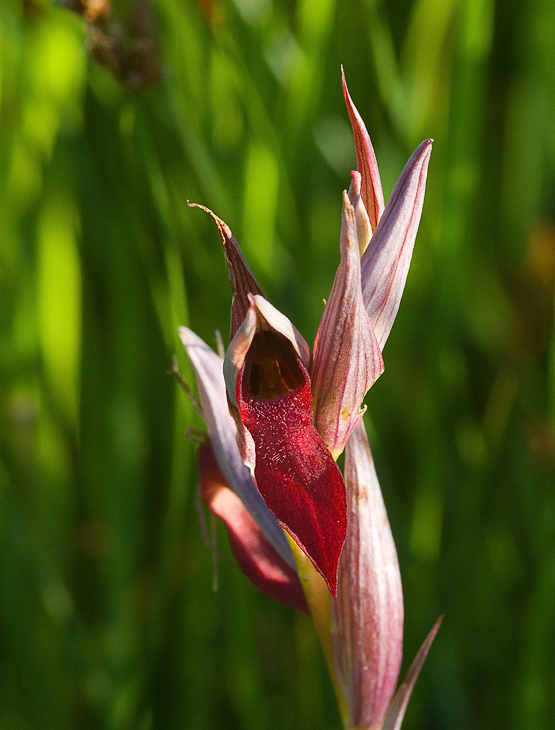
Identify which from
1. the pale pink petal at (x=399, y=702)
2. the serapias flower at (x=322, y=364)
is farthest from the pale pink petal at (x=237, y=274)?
the pale pink petal at (x=399, y=702)

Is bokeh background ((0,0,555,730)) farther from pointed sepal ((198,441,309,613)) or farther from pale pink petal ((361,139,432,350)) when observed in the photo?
pale pink petal ((361,139,432,350))

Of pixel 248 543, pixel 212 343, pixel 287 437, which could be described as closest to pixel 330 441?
pixel 287 437

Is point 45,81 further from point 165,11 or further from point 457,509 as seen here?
point 457,509

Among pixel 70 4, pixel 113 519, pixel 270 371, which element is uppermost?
pixel 70 4

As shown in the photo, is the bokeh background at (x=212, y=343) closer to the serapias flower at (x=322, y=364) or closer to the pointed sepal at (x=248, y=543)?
the pointed sepal at (x=248, y=543)

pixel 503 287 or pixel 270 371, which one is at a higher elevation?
pixel 503 287

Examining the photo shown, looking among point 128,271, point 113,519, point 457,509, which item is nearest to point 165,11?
point 128,271
